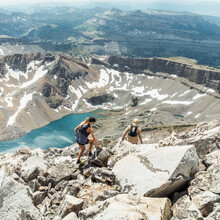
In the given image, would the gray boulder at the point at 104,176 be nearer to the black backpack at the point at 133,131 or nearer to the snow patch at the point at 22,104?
the black backpack at the point at 133,131

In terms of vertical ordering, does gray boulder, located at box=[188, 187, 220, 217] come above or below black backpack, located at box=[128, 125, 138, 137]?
above

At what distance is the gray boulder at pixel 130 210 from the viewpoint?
9.70 meters

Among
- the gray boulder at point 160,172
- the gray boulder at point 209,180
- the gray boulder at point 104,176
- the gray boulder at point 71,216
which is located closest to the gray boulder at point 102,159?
the gray boulder at point 104,176

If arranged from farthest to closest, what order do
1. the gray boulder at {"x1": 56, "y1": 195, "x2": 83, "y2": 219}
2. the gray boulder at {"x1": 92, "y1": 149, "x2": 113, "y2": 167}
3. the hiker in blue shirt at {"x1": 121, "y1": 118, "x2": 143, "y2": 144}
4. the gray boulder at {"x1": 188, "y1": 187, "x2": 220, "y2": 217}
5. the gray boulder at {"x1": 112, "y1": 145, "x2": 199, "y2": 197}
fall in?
the hiker in blue shirt at {"x1": 121, "y1": 118, "x2": 143, "y2": 144} < the gray boulder at {"x1": 92, "y1": 149, "x2": 113, "y2": 167} < the gray boulder at {"x1": 56, "y1": 195, "x2": 83, "y2": 219} < the gray boulder at {"x1": 112, "y1": 145, "x2": 199, "y2": 197} < the gray boulder at {"x1": 188, "y1": 187, "x2": 220, "y2": 217}

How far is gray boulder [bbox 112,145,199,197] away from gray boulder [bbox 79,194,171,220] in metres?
1.23

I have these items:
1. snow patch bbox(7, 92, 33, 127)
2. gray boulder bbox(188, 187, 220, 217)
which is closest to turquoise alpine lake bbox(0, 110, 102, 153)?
snow patch bbox(7, 92, 33, 127)

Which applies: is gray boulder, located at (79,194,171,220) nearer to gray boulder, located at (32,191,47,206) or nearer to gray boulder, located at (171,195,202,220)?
gray boulder, located at (171,195,202,220)

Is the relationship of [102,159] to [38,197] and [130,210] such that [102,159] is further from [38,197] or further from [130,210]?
[130,210]

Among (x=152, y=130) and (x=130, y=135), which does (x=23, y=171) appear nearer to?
(x=130, y=135)

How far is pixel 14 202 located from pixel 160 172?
9313mm

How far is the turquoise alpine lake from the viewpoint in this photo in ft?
464

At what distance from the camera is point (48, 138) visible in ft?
511

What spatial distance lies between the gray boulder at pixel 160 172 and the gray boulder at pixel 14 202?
6.05 m

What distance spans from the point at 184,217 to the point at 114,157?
874 cm
